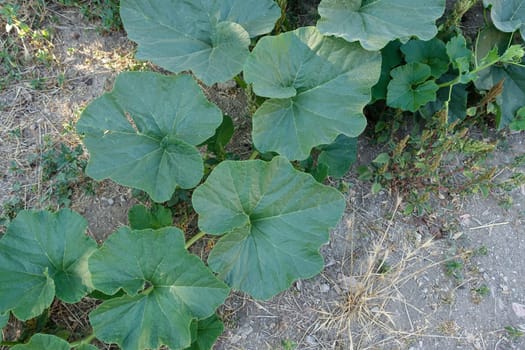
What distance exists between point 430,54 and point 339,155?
0.73 m

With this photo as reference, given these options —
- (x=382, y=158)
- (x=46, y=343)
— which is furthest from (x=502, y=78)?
(x=46, y=343)

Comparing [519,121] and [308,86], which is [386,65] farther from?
[519,121]

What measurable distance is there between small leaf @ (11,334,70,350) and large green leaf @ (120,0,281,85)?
4.07 feet

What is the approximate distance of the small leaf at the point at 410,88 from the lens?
2502mm

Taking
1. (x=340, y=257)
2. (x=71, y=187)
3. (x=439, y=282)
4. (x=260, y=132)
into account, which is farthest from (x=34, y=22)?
(x=439, y=282)

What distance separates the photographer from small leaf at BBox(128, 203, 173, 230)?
2322 mm

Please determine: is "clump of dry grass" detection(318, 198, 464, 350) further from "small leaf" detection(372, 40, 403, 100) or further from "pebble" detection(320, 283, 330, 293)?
"small leaf" detection(372, 40, 403, 100)

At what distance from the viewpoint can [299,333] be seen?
250 centimetres

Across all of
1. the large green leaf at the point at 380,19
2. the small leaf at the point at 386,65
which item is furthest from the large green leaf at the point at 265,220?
the small leaf at the point at 386,65

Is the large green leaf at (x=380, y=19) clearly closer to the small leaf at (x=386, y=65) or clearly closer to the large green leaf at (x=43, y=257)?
the small leaf at (x=386, y=65)

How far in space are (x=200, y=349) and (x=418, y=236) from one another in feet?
4.37

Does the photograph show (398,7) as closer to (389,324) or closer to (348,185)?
(348,185)

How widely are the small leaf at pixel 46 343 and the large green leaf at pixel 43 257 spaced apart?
0.13 m

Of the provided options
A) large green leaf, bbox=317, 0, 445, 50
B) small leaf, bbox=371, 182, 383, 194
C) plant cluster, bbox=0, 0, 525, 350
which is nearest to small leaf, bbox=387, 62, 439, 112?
plant cluster, bbox=0, 0, 525, 350
